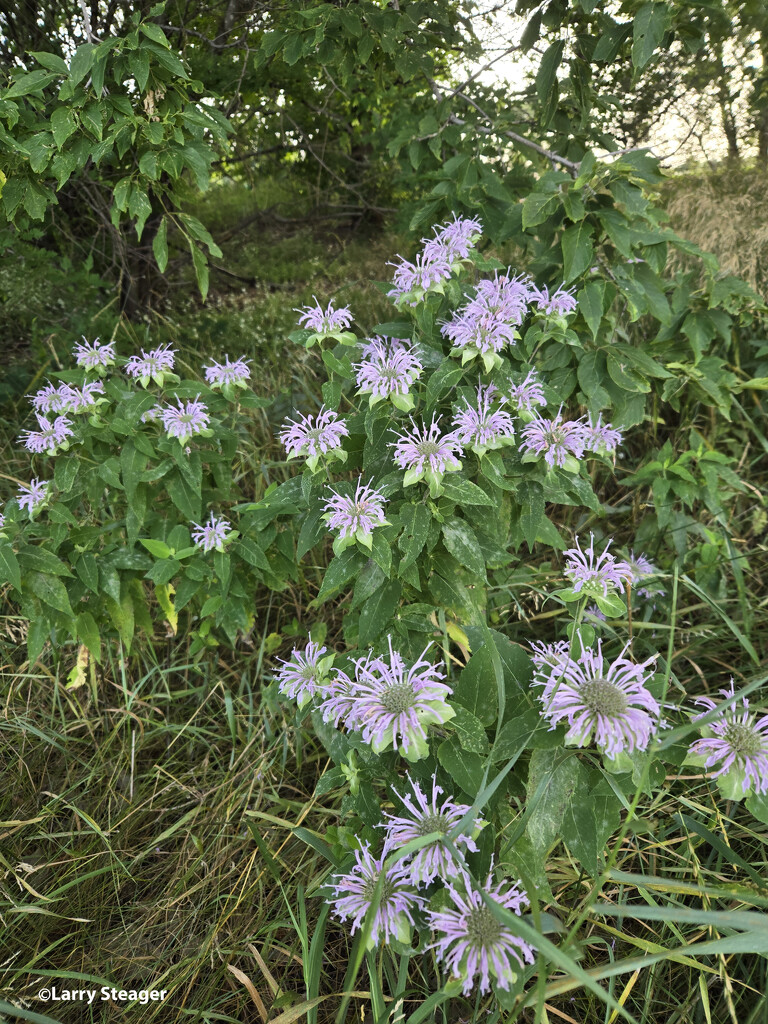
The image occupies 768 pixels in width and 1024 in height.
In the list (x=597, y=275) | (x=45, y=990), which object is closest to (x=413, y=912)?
(x=45, y=990)

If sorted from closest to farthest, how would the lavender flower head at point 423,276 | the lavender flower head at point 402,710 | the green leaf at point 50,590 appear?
the lavender flower head at point 402,710
the lavender flower head at point 423,276
the green leaf at point 50,590

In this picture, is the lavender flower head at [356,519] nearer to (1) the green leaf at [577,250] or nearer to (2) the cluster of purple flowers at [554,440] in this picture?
(2) the cluster of purple flowers at [554,440]

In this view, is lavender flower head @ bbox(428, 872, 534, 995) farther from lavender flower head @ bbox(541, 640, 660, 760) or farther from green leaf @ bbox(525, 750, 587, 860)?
lavender flower head @ bbox(541, 640, 660, 760)

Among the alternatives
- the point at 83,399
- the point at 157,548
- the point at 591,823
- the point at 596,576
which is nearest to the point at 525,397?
the point at 596,576

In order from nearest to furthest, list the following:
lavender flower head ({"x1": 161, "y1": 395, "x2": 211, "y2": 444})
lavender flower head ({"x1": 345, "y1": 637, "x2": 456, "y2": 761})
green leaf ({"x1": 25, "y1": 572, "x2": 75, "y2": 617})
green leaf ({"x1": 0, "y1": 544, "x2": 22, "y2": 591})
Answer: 1. lavender flower head ({"x1": 345, "y1": 637, "x2": 456, "y2": 761})
2. green leaf ({"x1": 0, "y1": 544, "x2": 22, "y2": 591})
3. green leaf ({"x1": 25, "y1": 572, "x2": 75, "y2": 617})
4. lavender flower head ({"x1": 161, "y1": 395, "x2": 211, "y2": 444})

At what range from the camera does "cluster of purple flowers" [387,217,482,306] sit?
4.68ft

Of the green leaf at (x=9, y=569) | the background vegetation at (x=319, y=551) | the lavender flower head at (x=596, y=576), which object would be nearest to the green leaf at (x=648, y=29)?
the background vegetation at (x=319, y=551)

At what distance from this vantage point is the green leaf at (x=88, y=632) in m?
1.82

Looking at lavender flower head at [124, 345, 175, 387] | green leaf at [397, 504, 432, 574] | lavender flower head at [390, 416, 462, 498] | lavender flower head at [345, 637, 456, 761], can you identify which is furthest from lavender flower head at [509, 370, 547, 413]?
lavender flower head at [124, 345, 175, 387]

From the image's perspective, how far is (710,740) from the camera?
957 mm

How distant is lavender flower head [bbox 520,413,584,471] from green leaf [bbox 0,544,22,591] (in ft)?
4.33

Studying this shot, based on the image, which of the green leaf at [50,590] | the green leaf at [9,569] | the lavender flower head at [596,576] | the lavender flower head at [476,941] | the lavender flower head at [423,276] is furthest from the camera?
the green leaf at [50,590]

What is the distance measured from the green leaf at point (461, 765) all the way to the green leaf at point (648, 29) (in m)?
1.67

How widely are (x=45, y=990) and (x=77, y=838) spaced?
540 millimetres
